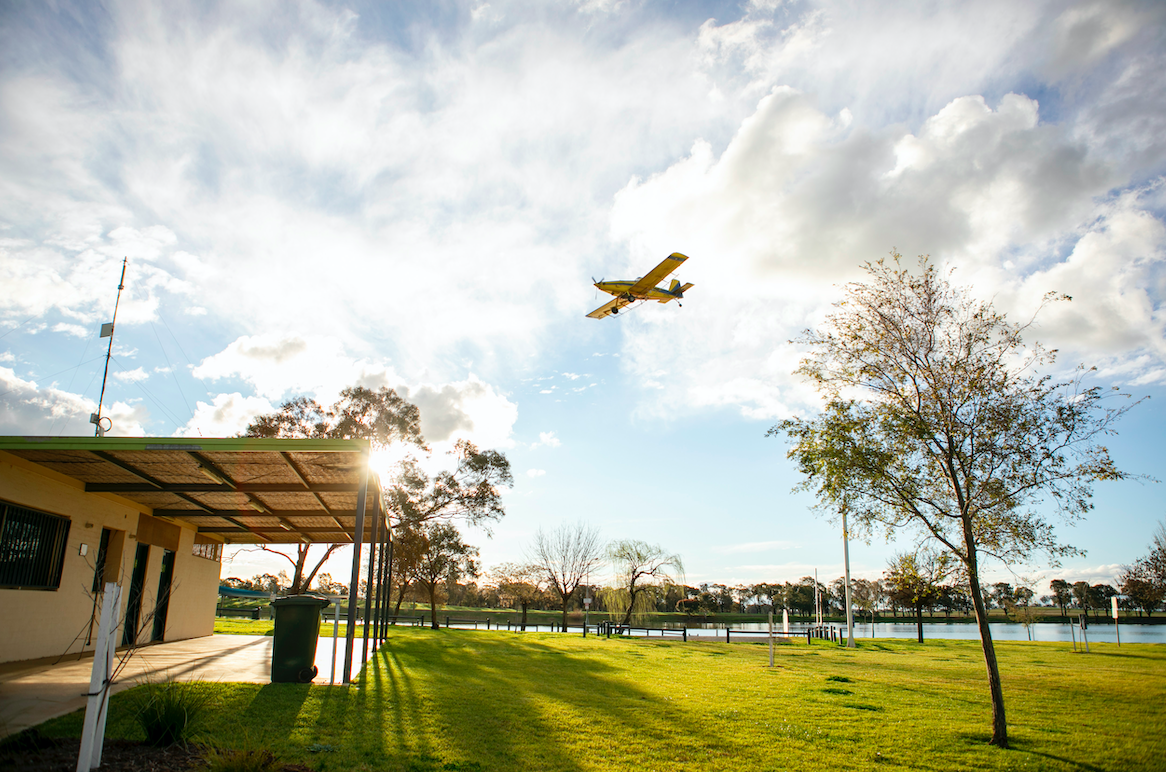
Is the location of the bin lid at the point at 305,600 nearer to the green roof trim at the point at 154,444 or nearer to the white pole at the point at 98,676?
the green roof trim at the point at 154,444

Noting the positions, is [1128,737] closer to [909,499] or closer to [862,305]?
[909,499]

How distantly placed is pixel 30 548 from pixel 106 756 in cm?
754

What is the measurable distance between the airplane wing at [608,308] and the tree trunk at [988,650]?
18887mm

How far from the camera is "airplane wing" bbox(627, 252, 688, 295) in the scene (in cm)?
2240

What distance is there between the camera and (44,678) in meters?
8.26

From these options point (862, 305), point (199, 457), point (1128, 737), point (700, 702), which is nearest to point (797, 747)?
point (700, 702)

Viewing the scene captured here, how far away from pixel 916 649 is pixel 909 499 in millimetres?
20597

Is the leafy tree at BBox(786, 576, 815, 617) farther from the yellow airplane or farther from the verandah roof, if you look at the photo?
the verandah roof

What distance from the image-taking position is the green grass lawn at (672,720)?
593 centimetres


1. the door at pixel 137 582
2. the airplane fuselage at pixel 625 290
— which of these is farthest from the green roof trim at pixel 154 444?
the airplane fuselage at pixel 625 290

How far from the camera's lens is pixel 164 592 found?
15211 mm

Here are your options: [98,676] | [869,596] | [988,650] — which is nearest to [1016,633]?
[869,596]

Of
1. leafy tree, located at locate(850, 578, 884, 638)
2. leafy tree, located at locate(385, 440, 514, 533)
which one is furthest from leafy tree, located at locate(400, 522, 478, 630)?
leafy tree, located at locate(850, 578, 884, 638)

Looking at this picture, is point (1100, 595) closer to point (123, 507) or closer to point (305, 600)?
point (305, 600)
